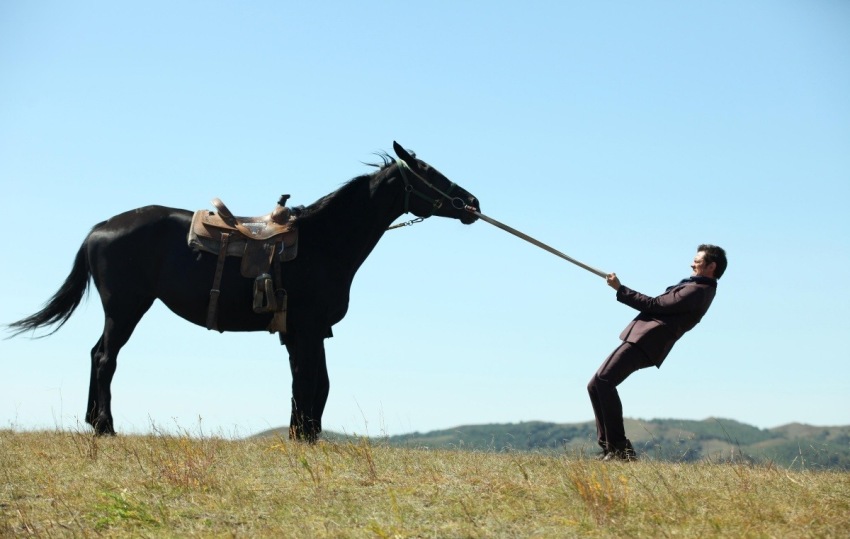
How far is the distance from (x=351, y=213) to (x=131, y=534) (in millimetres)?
5758

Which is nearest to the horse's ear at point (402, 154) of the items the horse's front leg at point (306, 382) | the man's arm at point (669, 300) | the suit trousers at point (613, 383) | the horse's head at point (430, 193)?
the horse's head at point (430, 193)

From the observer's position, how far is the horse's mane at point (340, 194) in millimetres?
12930

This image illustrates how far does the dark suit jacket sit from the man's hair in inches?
6.3

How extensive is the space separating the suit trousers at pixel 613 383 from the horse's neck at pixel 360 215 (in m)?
3.40

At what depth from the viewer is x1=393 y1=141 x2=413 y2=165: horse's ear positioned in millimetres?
12773

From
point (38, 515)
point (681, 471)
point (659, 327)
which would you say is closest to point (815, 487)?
point (681, 471)

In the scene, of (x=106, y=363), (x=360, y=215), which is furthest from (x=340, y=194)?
(x=106, y=363)

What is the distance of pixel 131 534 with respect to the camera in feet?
26.6

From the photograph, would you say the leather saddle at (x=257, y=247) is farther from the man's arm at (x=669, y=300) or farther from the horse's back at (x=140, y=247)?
the man's arm at (x=669, y=300)

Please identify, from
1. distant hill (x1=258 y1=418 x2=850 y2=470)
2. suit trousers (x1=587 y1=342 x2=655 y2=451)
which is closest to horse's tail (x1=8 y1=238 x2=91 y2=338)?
distant hill (x1=258 y1=418 x2=850 y2=470)

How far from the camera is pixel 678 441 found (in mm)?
11828

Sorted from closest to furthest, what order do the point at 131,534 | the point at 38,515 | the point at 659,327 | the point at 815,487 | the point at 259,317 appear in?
the point at 131,534, the point at 38,515, the point at 815,487, the point at 659,327, the point at 259,317

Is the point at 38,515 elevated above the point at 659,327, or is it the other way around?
the point at 659,327

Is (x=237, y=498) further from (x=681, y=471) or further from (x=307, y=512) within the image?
(x=681, y=471)
